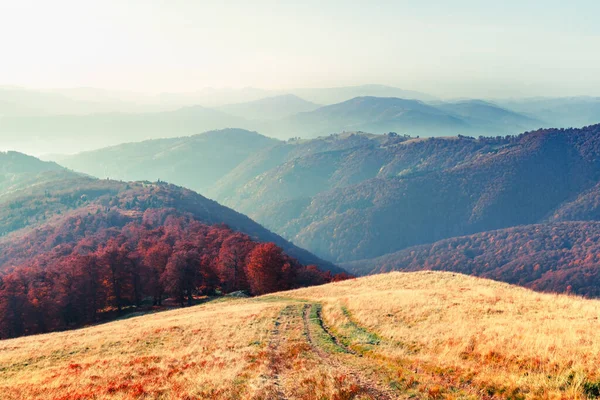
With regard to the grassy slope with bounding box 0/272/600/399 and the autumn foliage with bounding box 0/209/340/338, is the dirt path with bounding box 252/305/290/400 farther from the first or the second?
the autumn foliage with bounding box 0/209/340/338

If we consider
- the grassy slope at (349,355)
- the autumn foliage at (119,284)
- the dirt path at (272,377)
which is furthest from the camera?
the autumn foliage at (119,284)

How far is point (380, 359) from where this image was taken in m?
20.5

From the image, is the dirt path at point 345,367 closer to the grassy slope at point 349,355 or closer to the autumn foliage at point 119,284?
the grassy slope at point 349,355

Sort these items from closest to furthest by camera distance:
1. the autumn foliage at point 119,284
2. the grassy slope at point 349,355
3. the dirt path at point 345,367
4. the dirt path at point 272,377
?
1. the dirt path at point 345,367
2. the grassy slope at point 349,355
3. the dirt path at point 272,377
4. the autumn foliage at point 119,284

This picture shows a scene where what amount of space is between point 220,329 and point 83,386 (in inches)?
560

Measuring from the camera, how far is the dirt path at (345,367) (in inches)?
591

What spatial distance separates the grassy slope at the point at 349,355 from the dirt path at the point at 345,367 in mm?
68

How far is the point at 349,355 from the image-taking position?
2211cm

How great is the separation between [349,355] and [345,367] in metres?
3.03

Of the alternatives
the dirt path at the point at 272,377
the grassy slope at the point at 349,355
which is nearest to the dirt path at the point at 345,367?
the grassy slope at the point at 349,355

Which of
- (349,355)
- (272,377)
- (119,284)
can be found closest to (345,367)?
(349,355)

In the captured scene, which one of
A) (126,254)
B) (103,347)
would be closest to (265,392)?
(103,347)

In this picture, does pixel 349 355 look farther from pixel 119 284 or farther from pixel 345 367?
pixel 119 284

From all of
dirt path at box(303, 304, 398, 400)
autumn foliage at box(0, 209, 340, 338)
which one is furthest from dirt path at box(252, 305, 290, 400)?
autumn foliage at box(0, 209, 340, 338)
